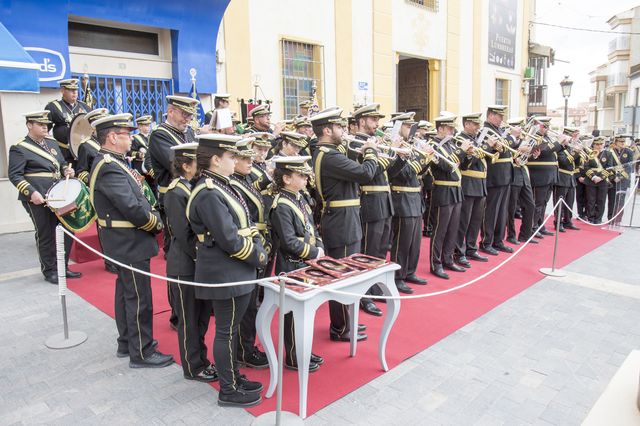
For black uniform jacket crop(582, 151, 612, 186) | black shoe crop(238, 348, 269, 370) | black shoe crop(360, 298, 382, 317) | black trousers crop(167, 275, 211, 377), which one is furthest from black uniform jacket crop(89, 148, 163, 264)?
black uniform jacket crop(582, 151, 612, 186)

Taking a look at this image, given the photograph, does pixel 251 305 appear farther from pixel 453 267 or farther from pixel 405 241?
pixel 453 267

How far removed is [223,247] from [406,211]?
297 centimetres

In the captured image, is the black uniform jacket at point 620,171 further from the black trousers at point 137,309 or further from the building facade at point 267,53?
the black trousers at point 137,309

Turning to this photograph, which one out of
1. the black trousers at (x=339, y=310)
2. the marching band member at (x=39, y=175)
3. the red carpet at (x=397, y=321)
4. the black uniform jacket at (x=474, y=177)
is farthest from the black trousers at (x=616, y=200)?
the marching band member at (x=39, y=175)

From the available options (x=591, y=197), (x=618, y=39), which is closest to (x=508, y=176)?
(x=591, y=197)

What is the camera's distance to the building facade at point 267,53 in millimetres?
7977

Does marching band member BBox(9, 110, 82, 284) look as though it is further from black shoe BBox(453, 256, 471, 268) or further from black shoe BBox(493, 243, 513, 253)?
black shoe BBox(493, 243, 513, 253)

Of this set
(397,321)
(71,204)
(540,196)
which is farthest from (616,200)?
(71,204)

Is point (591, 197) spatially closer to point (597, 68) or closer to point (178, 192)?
point (178, 192)

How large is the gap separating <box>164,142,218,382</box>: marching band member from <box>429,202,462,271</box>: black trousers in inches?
133

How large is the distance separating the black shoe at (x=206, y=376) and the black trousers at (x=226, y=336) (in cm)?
37

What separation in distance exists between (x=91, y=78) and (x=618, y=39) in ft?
151

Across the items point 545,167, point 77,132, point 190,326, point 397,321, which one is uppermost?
point 77,132

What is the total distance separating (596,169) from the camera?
30.9 feet
